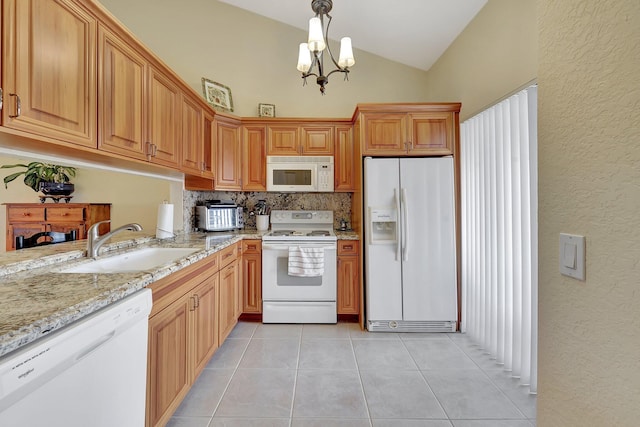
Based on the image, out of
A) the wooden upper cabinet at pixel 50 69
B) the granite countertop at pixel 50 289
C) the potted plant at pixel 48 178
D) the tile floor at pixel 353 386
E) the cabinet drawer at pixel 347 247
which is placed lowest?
the tile floor at pixel 353 386

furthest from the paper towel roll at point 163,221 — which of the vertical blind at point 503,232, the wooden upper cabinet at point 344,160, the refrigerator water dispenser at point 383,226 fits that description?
the vertical blind at point 503,232

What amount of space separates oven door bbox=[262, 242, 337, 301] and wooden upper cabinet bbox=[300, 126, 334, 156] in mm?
1094

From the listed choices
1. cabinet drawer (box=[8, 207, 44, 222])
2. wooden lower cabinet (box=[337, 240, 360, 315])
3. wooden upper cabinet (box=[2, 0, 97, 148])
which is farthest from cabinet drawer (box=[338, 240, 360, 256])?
cabinet drawer (box=[8, 207, 44, 222])

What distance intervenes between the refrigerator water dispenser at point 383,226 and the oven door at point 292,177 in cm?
82

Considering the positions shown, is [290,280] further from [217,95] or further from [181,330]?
[217,95]

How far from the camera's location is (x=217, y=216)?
2.99 m

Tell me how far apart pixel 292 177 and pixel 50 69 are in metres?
→ 2.12

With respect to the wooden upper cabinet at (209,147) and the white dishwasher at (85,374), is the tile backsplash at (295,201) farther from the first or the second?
the white dishwasher at (85,374)

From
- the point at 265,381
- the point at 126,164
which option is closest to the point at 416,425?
the point at 265,381

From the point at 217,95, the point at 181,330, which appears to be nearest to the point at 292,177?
the point at 217,95

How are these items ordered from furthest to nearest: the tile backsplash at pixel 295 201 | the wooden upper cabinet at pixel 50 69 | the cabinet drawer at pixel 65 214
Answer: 1. the tile backsplash at pixel 295 201
2. the cabinet drawer at pixel 65 214
3. the wooden upper cabinet at pixel 50 69

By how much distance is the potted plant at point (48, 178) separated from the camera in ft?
8.19

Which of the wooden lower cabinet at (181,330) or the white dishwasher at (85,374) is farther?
the wooden lower cabinet at (181,330)

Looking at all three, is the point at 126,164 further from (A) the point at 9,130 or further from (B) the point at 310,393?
(B) the point at 310,393
